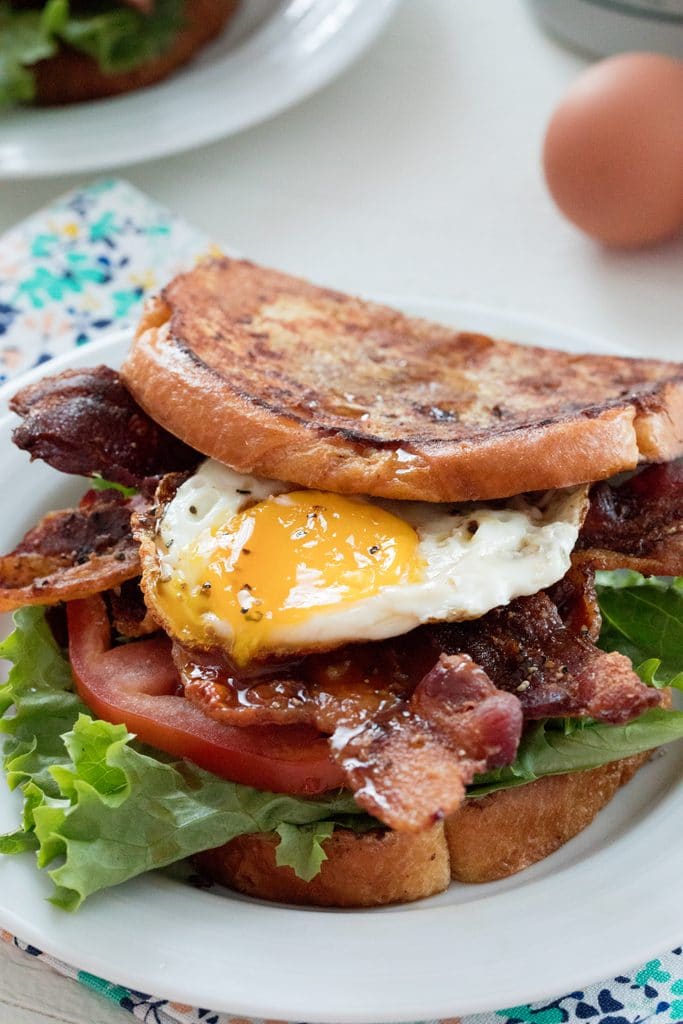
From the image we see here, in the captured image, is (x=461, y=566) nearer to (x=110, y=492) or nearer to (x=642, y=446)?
(x=642, y=446)

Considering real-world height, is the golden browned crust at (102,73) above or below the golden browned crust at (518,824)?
above

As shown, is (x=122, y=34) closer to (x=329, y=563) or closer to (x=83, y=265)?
(x=83, y=265)

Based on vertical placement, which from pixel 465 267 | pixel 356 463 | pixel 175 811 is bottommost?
pixel 465 267

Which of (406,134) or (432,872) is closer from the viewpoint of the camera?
(432,872)

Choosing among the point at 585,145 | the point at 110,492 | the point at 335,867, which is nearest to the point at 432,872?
the point at 335,867

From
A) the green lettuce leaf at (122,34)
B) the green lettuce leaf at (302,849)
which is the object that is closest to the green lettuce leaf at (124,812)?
the green lettuce leaf at (302,849)

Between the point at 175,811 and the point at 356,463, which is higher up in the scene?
the point at 356,463

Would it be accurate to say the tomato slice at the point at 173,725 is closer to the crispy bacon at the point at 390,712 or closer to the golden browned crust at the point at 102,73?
the crispy bacon at the point at 390,712
